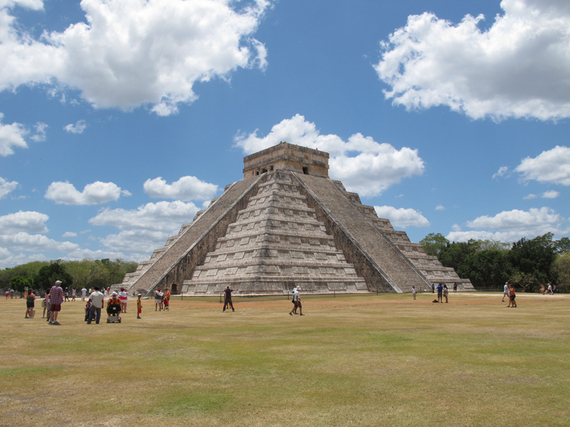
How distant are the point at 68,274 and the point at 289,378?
186ft

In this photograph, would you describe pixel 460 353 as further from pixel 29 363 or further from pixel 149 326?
pixel 149 326

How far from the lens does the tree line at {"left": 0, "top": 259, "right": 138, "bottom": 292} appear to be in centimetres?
5600

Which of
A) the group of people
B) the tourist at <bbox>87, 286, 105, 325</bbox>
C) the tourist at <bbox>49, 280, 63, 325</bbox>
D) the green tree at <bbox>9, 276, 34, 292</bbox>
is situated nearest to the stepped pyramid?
the group of people

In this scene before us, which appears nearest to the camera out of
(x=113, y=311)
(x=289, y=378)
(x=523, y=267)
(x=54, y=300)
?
(x=289, y=378)

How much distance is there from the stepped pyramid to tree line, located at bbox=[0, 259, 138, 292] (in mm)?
23952

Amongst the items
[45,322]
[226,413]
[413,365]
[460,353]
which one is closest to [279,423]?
[226,413]

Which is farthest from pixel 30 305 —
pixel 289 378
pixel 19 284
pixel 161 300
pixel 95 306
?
pixel 19 284

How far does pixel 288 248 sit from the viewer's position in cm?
2931

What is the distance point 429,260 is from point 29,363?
1287 inches

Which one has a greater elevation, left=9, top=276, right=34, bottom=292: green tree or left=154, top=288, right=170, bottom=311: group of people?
left=154, top=288, right=170, bottom=311: group of people

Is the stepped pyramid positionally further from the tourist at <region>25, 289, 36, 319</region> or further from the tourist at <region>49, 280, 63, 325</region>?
the tourist at <region>49, 280, 63, 325</region>

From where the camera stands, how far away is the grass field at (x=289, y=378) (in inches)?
195

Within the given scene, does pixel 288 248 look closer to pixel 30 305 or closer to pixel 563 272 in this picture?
pixel 30 305

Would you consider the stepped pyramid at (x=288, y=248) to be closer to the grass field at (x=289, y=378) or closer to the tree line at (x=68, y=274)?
the grass field at (x=289, y=378)
